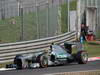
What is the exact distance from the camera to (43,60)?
1697 centimetres

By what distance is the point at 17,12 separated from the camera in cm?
2266

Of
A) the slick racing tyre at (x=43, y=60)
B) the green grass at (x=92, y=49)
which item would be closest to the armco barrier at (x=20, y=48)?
the slick racing tyre at (x=43, y=60)

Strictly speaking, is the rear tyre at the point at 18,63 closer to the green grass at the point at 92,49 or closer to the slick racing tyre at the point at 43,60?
the slick racing tyre at the point at 43,60

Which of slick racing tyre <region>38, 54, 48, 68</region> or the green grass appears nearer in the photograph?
slick racing tyre <region>38, 54, 48, 68</region>

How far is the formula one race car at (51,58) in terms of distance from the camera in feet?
55.7

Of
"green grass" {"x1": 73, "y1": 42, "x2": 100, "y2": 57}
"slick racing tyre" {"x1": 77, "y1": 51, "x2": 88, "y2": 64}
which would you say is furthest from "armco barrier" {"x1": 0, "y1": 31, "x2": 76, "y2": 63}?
"slick racing tyre" {"x1": 77, "y1": 51, "x2": 88, "y2": 64}

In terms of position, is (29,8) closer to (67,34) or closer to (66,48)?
(67,34)

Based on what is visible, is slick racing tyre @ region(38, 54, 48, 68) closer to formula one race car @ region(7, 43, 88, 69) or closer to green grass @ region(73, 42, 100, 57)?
formula one race car @ region(7, 43, 88, 69)

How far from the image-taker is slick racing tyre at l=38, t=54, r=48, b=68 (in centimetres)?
1690

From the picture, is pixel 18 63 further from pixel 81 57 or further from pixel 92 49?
Answer: pixel 92 49


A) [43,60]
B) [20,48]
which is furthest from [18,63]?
[20,48]

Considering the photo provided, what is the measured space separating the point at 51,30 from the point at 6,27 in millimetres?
5261

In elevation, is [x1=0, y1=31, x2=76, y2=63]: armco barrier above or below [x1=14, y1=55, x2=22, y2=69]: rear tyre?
above

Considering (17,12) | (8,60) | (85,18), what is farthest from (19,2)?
(85,18)
